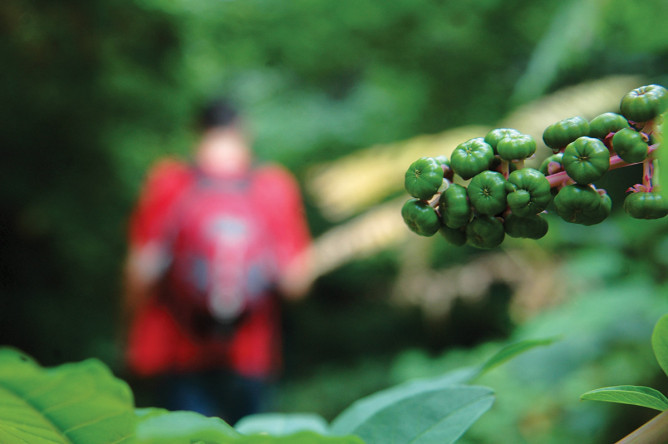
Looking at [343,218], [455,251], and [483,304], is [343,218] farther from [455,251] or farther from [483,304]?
[483,304]

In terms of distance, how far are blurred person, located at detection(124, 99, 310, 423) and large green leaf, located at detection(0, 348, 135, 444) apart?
2209 mm

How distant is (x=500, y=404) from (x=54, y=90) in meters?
3.36

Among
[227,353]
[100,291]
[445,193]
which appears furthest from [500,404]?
[100,291]

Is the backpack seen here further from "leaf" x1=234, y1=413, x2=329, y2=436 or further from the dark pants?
"leaf" x1=234, y1=413, x2=329, y2=436

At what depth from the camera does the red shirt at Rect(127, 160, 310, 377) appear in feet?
8.88

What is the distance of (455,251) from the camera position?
16.3ft

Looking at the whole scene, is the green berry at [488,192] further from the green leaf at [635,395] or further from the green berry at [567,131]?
the green leaf at [635,395]

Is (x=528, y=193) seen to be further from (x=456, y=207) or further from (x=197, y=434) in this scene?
(x=197, y=434)

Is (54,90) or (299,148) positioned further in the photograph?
(299,148)

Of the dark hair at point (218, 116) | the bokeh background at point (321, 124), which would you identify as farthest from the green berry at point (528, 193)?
the dark hair at point (218, 116)

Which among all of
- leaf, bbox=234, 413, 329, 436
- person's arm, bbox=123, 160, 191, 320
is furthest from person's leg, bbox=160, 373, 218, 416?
leaf, bbox=234, 413, 329, 436

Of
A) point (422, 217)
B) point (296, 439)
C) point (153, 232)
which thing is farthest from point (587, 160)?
point (153, 232)

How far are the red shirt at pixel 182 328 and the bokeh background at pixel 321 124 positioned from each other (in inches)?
18.9

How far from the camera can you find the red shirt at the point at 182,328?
2.71 metres
